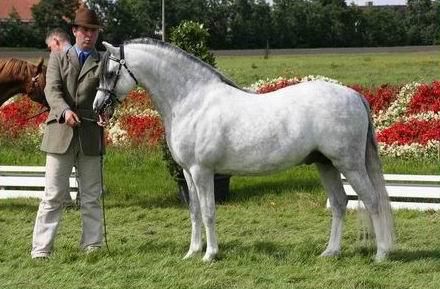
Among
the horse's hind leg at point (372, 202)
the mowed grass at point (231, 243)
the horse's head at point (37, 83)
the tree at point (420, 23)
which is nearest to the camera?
the mowed grass at point (231, 243)

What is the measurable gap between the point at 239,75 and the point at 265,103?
2087 cm

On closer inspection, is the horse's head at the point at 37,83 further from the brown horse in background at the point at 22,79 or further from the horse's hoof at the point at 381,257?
the horse's hoof at the point at 381,257

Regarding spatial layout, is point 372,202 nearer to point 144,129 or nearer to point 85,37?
point 85,37

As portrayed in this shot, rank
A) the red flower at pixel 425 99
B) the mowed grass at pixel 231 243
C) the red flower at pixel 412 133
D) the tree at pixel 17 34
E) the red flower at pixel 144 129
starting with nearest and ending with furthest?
the mowed grass at pixel 231 243 < the red flower at pixel 412 133 < the red flower at pixel 144 129 < the red flower at pixel 425 99 < the tree at pixel 17 34

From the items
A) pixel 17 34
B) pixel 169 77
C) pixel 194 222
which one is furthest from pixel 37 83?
pixel 17 34

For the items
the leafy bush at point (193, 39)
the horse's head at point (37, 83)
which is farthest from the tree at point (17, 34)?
the horse's head at point (37, 83)

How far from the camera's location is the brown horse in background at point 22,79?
786 centimetres

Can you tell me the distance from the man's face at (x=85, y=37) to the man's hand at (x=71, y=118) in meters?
0.61

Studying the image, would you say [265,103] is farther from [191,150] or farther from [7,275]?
[7,275]

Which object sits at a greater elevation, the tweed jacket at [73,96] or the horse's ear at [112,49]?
the horse's ear at [112,49]

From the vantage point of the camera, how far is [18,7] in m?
70.6

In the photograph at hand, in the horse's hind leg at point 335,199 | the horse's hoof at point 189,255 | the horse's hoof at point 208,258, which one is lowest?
the horse's hoof at point 189,255

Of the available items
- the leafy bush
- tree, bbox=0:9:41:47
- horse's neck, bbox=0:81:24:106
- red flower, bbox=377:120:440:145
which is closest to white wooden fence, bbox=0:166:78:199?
horse's neck, bbox=0:81:24:106

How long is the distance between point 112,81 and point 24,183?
4.21 metres
